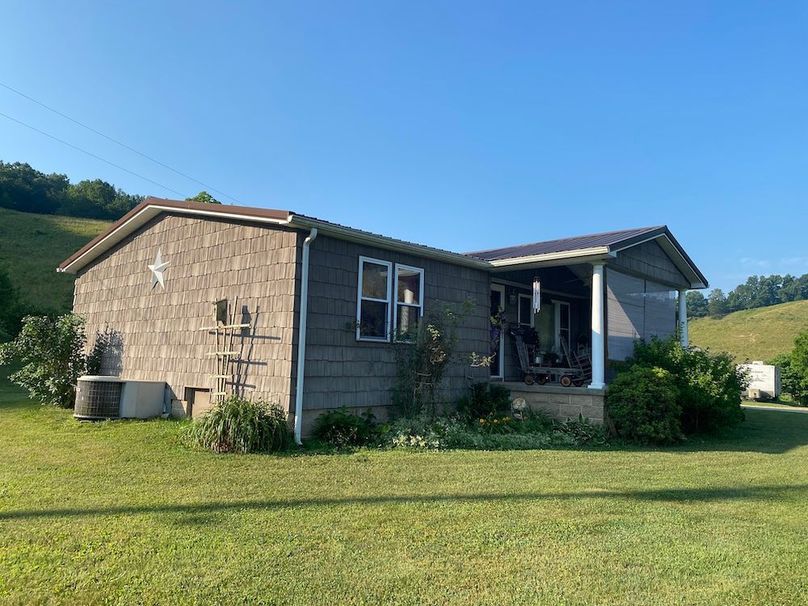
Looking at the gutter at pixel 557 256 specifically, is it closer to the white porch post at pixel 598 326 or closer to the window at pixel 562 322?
the white porch post at pixel 598 326

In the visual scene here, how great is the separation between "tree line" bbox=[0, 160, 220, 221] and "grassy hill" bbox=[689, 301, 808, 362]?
52880 millimetres

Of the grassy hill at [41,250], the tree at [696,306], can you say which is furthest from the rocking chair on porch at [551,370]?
the tree at [696,306]

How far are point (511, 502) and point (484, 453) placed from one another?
2.47m

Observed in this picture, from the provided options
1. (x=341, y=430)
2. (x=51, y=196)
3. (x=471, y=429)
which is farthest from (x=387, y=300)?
(x=51, y=196)

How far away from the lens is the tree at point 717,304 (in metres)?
64.5

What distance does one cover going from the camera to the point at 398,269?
8945 mm

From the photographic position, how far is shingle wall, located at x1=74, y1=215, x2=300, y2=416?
7.68 metres

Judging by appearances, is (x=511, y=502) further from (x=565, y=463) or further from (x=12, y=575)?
(x=12, y=575)

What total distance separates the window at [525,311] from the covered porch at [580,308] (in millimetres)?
24

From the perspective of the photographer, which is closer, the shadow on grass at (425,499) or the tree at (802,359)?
the shadow on grass at (425,499)

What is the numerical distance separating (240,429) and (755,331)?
47603 mm

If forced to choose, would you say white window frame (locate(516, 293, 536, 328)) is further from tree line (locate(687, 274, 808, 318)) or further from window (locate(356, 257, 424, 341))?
tree line (locate(687, 274, 808, 318))

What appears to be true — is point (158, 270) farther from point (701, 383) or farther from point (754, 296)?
point (754, 296)

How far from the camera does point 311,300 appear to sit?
25.1ft
